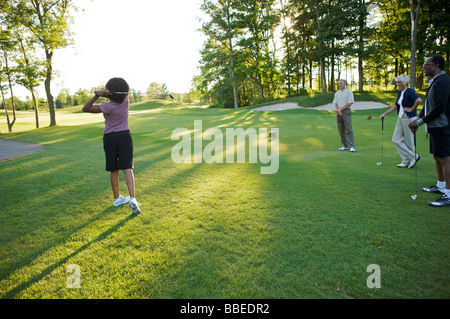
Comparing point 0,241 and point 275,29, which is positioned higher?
point 275,29

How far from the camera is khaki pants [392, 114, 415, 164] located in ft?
20.2

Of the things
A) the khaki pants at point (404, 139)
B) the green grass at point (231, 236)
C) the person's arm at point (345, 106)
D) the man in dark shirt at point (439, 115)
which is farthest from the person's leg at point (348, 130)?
the man in dark shirt at point (439, 115)

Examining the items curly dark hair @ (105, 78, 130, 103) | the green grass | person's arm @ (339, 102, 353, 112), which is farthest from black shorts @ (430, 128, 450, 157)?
curly dark hair @ (105, 78, 130, 103)

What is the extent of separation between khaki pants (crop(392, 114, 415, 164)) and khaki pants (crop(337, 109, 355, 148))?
6.26 feet

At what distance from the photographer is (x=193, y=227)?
3508 millimetres

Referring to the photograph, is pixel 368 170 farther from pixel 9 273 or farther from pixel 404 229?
pixel 9 273

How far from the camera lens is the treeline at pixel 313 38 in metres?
28.8

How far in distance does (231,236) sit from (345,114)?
7.33 metres

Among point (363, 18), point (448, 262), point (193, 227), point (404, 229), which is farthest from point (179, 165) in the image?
point (363, 18)

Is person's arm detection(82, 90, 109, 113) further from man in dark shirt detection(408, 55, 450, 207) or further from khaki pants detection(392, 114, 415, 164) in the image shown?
khaki pants detection(392, 114, 415, 164)

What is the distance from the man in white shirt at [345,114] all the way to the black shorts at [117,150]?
23.9ft

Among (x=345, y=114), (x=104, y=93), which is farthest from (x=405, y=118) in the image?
(x=104, y=93)
